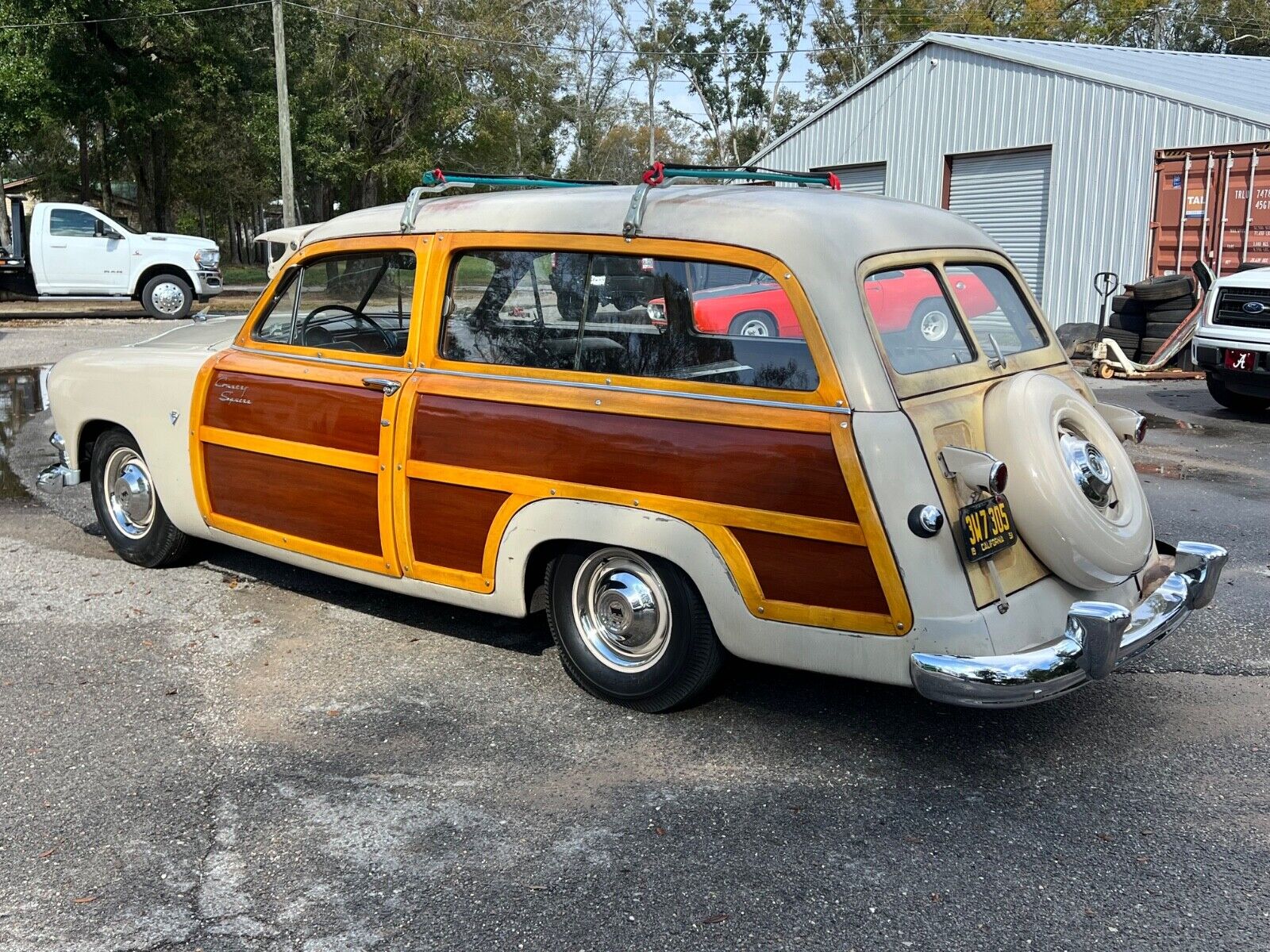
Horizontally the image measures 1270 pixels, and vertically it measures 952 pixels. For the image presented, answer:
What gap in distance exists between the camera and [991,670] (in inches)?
135

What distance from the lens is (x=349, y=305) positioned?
498cm

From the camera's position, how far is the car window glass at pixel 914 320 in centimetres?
379

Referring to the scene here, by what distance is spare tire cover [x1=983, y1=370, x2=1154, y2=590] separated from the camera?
145 inches

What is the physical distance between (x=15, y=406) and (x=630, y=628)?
964 centimetres

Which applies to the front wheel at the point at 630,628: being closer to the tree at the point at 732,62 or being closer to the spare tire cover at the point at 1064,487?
the spare tire cover at the point at 1064,487

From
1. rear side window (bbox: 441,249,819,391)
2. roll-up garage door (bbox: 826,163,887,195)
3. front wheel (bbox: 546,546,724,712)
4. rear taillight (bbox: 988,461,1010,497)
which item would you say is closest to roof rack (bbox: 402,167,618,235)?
rear side window (bbox: 441,249,819,391)

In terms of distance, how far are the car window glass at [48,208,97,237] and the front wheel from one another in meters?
18.9

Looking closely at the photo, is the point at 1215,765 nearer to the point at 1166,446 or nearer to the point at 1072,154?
the point at 1166,446

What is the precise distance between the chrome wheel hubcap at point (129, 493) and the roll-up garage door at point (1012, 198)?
14.8 meters

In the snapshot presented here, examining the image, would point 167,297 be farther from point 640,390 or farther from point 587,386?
point 640,390

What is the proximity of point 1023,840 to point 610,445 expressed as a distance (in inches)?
69.6

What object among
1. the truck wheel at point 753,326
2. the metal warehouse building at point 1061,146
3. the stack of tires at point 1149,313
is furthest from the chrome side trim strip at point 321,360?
the metal warehouse building at point 1061,146

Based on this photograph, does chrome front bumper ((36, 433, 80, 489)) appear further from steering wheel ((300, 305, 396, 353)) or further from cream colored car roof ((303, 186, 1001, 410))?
cream colored car roof ((303, 186, 1001, 410))

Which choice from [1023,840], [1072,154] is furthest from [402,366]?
[1072,154]
